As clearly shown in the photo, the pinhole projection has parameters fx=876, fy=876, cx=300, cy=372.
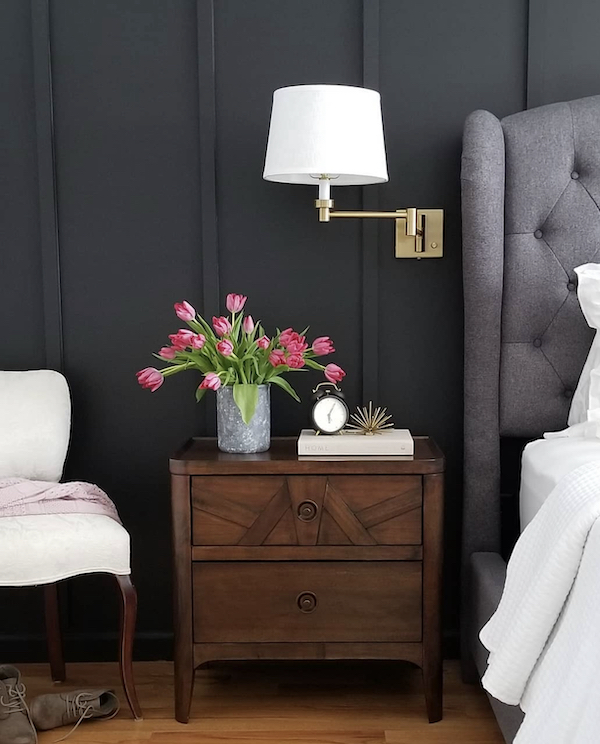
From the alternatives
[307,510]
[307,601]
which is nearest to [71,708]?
[307,601]

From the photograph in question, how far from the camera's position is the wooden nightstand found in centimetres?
201

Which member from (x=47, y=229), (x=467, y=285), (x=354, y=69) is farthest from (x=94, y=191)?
(x=467, y=285)

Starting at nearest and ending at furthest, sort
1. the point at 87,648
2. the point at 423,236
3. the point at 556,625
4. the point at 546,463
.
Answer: the point at 556,625 → the point at 546,463 → the point at 423,236 → the point at 87,648

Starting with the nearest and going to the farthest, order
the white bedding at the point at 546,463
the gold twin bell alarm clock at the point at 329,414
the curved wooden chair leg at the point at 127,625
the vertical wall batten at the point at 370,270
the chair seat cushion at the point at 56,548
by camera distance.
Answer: the white bedding at the point at 546,463 → the chair seat cushion at the point at 56,548 → the curved wooden chair leg at the point at 127,625 → the gold twin bell alarm clock at the point at 329,414 → the vertical wall batten at the point at 370,270

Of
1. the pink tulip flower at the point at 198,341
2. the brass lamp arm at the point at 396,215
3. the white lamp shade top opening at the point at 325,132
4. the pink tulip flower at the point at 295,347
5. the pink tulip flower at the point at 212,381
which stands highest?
the white lamp shade top opening at the point at 325,132

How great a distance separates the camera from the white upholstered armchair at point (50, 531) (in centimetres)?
193

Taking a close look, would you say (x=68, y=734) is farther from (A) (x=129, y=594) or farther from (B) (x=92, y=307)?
(B) (x=92, y=307)

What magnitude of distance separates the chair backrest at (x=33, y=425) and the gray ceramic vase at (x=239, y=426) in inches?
17.6

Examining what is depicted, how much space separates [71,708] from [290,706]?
1.72 ft

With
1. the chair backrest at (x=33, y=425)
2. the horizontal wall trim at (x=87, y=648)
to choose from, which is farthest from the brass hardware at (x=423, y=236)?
the horizontal wall trim at (x=87, y=648)

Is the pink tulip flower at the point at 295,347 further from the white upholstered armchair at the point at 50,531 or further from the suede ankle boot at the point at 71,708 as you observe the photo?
the suede ankle boot at the point at 71,708

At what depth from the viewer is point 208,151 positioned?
235 centimetres

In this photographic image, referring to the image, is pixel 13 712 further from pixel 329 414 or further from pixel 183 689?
pixel 329 414

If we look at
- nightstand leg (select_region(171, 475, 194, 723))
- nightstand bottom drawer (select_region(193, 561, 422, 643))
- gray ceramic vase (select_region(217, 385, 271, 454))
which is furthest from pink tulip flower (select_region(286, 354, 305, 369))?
nightstand bottom drawer (select_region(193, 561, 422, 643))
